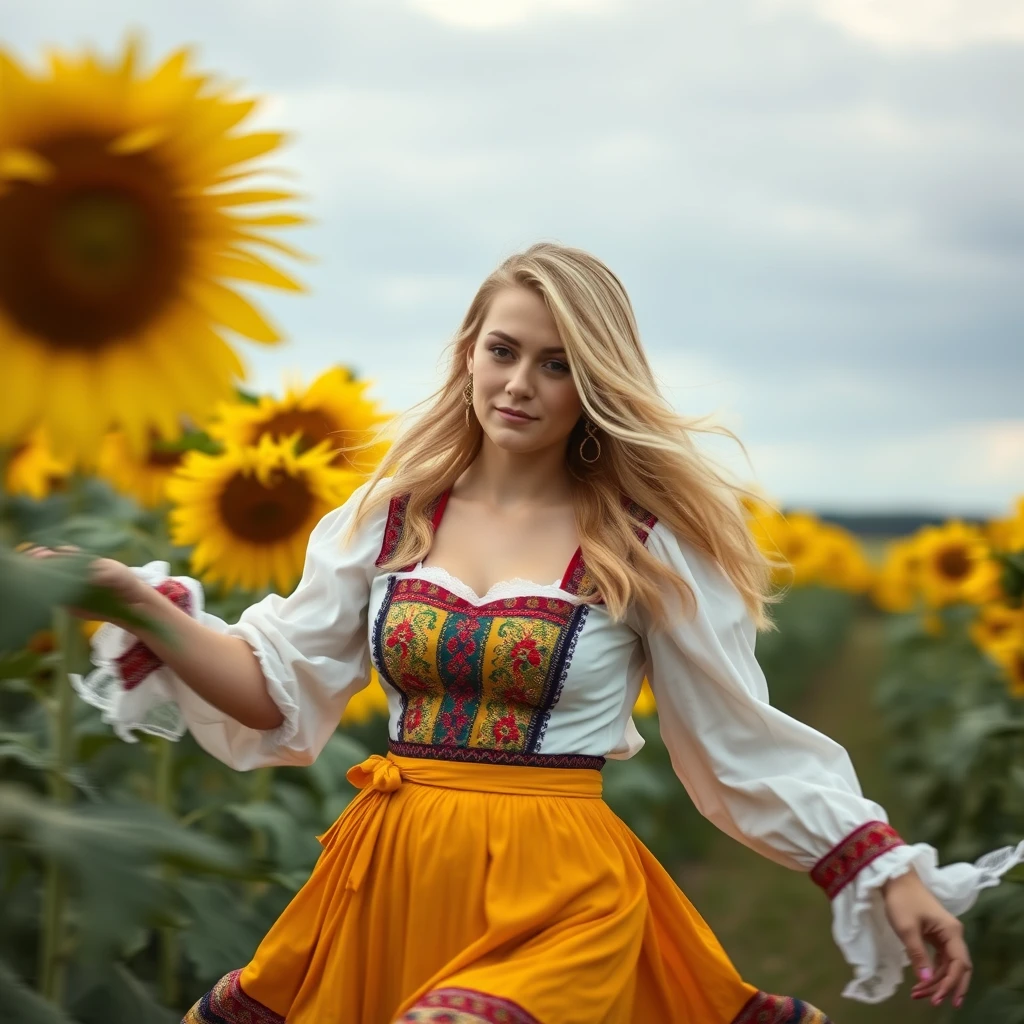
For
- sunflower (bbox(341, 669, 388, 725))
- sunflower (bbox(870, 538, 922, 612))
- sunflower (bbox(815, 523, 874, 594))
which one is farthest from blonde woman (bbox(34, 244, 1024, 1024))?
sunflower (bbox(815, 523, 874, 594))

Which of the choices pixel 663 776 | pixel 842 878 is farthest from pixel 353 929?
pixel 663 776

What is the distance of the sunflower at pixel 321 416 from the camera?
446 centimetres

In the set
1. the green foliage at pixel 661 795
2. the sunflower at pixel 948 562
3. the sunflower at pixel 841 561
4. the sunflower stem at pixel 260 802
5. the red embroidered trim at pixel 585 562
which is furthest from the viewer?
the sunflower at pixel 841 561

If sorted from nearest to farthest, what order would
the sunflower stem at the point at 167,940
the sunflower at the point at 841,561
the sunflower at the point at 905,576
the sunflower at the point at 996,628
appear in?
the sunflower stem at the point at 167,940
the sunflower at the point at 996,628
the sunflower at the point at 905,576
the sunflower at the point at 841,561

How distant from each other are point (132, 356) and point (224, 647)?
1.39 meters

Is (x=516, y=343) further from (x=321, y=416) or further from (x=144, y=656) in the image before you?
(x=321, y=416)

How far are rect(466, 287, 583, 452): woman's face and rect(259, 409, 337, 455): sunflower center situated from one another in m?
1.37

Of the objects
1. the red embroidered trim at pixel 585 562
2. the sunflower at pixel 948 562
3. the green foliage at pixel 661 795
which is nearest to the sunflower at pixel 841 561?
the green foliage at pixel 661 795

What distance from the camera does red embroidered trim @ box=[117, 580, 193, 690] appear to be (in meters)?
2.91

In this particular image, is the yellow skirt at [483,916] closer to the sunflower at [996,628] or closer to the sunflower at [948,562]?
the sunflower at [996,628]

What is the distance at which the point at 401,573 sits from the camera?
127 inches

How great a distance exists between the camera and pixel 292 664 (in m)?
3.19

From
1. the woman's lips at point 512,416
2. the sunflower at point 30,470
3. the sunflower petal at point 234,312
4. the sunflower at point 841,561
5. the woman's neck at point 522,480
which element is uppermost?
the sunflower petal at point 234,312

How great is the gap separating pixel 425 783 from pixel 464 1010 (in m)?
0.56
